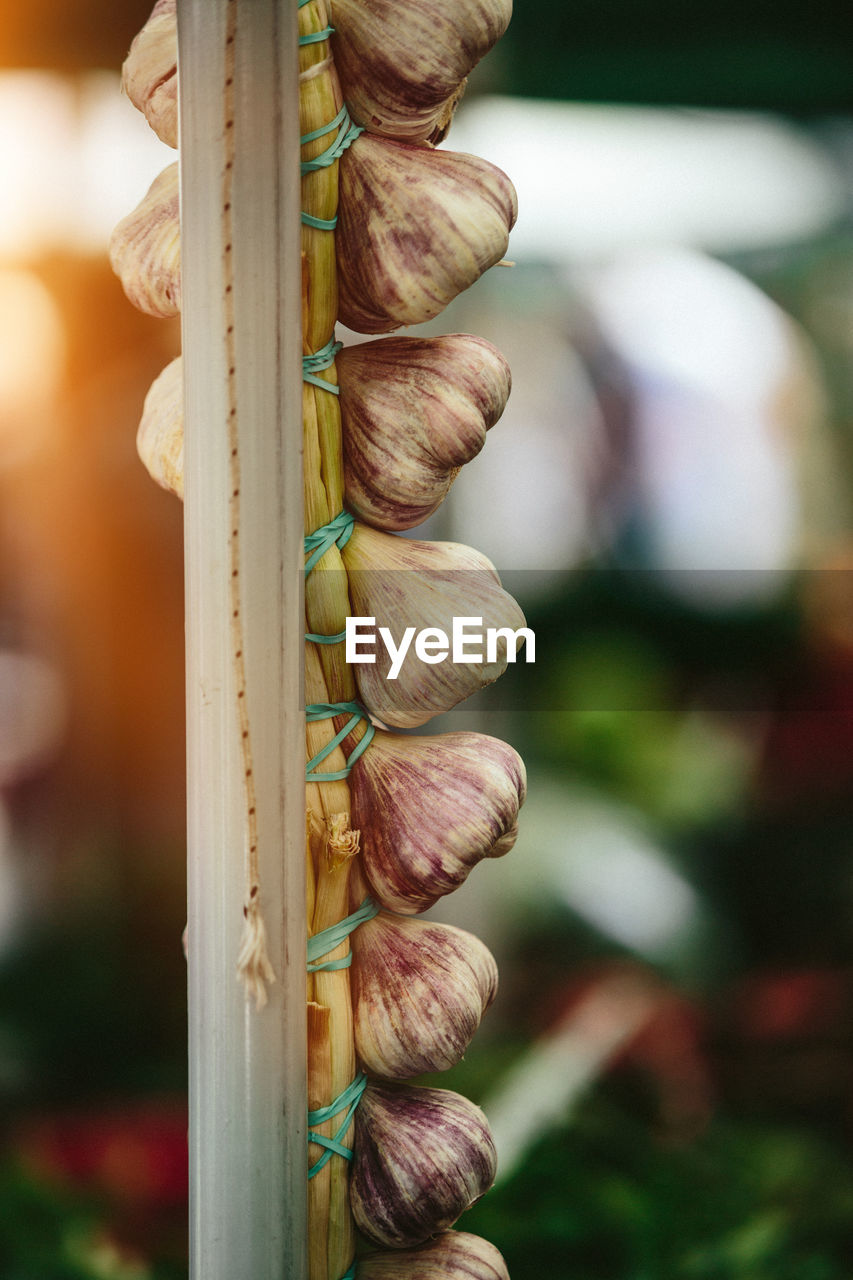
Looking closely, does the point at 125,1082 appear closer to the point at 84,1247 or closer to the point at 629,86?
the point at 84,1247

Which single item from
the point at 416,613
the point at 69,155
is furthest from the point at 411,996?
the point at 69,155

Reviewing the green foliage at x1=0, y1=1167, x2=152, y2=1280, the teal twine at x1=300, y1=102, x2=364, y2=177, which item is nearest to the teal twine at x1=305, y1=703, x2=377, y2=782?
the teal twine at x1=300, y1=102, x2=364, y2=177

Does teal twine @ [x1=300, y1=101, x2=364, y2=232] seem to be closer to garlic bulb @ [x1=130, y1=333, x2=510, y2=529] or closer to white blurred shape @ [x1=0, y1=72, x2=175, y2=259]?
garlic bulb @ [x1=130, y1=333, x2=510, y2=529]

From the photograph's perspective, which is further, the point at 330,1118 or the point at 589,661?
the point at 589,661

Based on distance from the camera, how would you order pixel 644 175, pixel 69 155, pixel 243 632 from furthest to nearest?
pixel 644 175 → pixel 69 155 → pixel 243 632

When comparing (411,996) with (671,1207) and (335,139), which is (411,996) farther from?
(671,1207)

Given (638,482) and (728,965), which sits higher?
(638,482)

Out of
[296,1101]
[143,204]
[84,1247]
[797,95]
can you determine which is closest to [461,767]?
[296,1101]
